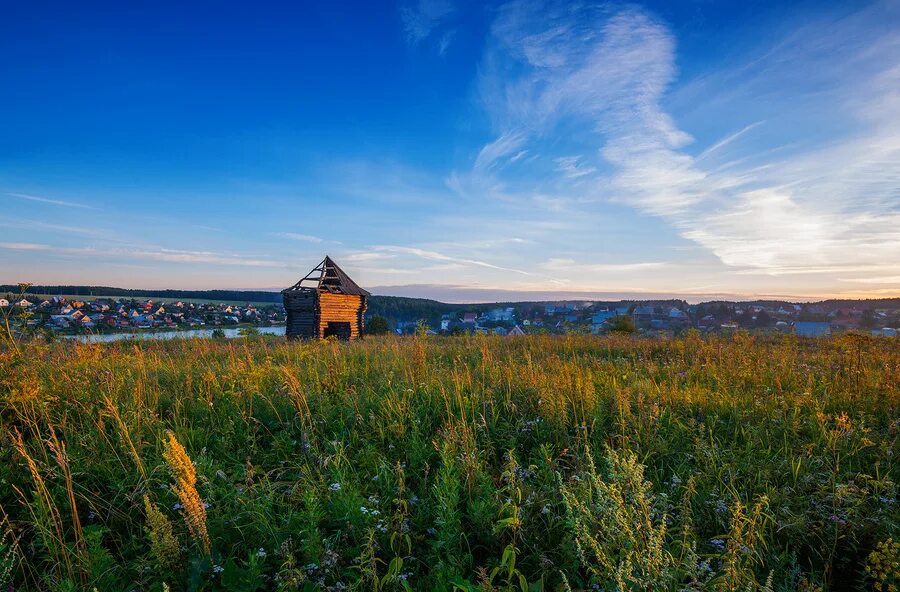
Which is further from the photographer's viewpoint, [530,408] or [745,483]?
[530,408]

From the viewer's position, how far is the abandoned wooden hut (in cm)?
2064

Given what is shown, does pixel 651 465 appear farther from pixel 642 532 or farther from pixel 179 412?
pixel 179 412

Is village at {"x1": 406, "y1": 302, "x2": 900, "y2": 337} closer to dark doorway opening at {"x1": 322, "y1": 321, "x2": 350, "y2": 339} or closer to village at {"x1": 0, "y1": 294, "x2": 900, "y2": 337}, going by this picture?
village at {"x1": 0, "y1": 294, "x2": 900, "y2": 337}

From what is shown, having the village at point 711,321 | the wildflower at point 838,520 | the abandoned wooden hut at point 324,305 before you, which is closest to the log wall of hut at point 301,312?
the abandoned wooden hut at point 324,305

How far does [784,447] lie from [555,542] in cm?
287

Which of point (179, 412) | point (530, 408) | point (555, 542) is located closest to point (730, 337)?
point (530, 408)

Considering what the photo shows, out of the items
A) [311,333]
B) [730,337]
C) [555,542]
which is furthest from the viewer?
[311,333]

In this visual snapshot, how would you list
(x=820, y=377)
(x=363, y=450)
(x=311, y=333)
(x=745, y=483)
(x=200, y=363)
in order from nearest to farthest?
(x=745, y=483) < (x=363, y=450) < (x=820, y=377) < (x=200, y=363) < (x=311, y=333)

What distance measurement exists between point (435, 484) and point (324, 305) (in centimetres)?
1883

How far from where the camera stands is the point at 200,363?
24.1ft

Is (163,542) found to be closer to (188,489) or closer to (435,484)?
(188,489)

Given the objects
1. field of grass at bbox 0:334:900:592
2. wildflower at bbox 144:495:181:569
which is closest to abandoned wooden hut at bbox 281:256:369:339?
field of grass at bbox 0:334:900:592

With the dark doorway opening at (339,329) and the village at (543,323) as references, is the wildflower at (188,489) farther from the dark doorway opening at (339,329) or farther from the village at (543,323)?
the dark doorway opening at (339,329)

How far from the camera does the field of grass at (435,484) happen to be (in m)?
2.31
